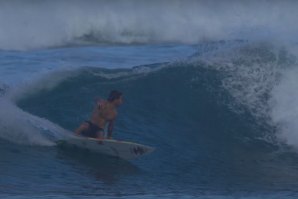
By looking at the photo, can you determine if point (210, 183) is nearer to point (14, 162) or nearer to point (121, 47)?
point (14, 162)

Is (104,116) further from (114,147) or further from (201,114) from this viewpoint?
(201,114)

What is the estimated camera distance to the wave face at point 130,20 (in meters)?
31.9

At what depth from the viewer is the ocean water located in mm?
10781

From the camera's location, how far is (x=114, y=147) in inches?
470

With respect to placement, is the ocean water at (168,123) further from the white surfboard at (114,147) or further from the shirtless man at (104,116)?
the shirtless man at (104,116)

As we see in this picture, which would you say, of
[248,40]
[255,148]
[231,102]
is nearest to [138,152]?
[255,148]

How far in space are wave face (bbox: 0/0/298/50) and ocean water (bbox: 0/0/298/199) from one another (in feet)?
28.2

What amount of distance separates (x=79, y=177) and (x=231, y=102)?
4.53 metres

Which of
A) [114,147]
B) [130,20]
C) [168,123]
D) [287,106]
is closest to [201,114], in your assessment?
[168,123]

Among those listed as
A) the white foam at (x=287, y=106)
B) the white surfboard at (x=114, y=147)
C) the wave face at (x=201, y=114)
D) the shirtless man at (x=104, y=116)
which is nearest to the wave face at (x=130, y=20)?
the wave face at (x=201, y=114)

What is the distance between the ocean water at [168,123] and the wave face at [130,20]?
28.2 ft

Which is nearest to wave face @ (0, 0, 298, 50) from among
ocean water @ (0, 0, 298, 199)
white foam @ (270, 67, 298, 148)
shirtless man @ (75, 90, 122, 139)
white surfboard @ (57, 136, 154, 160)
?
ocean water @ (0, 0, 298, 199)

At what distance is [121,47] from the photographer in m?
28.5

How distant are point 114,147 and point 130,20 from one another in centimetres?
2409
